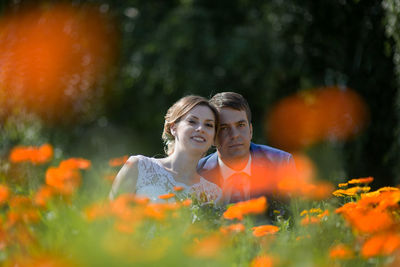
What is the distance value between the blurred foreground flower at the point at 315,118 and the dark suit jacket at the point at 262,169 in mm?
3096

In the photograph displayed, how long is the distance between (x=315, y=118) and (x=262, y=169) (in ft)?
12.1

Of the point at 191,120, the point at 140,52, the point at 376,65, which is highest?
the point at 140,52

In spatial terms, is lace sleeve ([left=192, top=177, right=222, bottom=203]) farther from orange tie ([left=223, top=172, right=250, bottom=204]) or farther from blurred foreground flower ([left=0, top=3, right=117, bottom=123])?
blurred foreground flower ([left=0, top=3, right=117, bottom=123])

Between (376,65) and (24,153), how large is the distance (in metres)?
4.78

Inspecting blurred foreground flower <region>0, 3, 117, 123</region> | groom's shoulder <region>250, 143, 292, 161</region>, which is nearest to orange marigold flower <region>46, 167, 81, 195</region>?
groom's shoulder <region>250, 143, 292, 161</region>

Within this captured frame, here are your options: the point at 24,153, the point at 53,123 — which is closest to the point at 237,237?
the point at 24,153

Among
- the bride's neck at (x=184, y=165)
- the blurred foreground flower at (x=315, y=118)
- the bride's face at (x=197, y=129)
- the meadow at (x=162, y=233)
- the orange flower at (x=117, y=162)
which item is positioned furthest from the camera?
the blurred foreground flower at (x=315, y=118)

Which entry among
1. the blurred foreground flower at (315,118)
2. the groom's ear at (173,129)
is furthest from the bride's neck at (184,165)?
the blurred foreground flower at (315,118)

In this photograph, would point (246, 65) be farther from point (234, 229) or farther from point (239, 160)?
point (234, 229)

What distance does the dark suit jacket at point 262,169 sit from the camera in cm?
275

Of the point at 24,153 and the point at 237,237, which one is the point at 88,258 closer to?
the point at 237,237

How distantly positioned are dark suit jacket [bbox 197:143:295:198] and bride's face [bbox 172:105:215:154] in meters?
0.35

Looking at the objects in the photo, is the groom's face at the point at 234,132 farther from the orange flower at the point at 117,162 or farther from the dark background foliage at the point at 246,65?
the dark background foliage at the point at 246,65

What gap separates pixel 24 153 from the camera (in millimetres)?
1711
